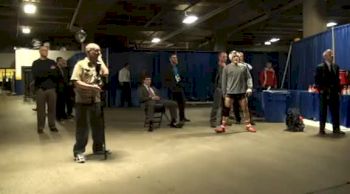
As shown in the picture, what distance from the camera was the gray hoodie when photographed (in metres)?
8.29

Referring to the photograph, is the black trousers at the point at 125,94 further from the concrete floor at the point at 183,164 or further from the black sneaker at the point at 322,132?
the black sneaker at the point at 322,132

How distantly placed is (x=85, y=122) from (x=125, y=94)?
9.88m

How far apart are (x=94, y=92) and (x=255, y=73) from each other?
1295 centimetres

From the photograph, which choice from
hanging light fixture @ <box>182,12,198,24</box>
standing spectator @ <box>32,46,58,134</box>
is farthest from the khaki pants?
hanging light fixture @ <box>182,12,198,24</box>

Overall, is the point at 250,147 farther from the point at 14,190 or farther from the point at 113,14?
the point at 113,14

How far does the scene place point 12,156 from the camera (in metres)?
6.23

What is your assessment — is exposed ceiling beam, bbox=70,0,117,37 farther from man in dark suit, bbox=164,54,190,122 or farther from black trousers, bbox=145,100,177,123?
black trousers, bbox=145,100,177,123

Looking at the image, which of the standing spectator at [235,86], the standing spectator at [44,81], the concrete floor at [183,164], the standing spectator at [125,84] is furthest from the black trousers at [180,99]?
the standing spectator at [125,84]

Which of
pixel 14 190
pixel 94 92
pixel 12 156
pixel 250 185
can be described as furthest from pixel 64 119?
pixel 250 185

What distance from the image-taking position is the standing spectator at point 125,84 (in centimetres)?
1549

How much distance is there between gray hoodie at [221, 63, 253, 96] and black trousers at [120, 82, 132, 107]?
7.66m

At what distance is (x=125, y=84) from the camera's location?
15594 millimetres

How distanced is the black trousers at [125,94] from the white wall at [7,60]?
18023 millimetres

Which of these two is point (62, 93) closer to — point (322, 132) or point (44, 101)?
point (44, 101)
